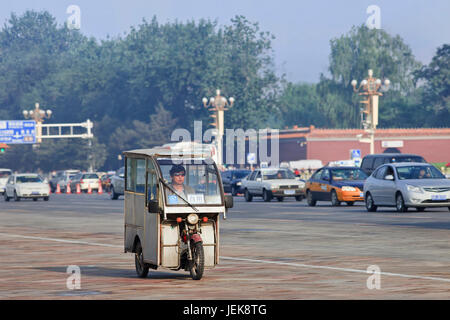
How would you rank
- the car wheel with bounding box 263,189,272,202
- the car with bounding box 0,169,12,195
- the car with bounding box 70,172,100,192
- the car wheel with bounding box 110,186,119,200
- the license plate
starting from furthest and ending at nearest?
1. the car with bounding box 70,172,100,192
2. the car with bounding box 0,169,12,195
3. the car wheel with bounding box 110,186,119,200
4. the car wheel with bounding box 263,189,272,202
5. the license plate

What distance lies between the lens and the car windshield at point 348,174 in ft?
128

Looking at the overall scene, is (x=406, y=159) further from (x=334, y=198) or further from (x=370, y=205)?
(x=370, y=205)

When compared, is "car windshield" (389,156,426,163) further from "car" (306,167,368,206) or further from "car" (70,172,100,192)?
"car" (70,172,100,192)

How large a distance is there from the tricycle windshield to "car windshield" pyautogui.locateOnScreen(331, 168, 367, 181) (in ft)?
83.3

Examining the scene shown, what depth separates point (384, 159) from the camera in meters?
42.2

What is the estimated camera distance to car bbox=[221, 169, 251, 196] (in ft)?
185

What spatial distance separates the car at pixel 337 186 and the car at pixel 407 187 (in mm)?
4594

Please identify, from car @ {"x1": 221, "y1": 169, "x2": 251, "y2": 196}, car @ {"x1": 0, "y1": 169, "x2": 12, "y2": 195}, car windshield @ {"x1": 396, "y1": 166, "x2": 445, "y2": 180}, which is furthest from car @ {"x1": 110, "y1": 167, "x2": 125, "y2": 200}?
car windshield @ {"x1": 396, "y1": 166, "x2": 445, "y2": 180}

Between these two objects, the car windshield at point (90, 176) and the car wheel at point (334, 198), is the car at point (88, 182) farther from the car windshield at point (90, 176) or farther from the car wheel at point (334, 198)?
the car wheel at point (334, 198)

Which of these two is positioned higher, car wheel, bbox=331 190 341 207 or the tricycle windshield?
the tricycle windshield

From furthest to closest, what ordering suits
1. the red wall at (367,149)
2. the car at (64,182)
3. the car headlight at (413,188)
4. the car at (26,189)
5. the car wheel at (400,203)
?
the red wall at (367,149)
the car at (64,182)
the car at (26,189)
the car wheel at (400,203)
the car headlight at (413,188)

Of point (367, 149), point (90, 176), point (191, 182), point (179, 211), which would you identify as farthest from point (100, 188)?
point (179, 211)

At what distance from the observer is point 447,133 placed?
98500 mm

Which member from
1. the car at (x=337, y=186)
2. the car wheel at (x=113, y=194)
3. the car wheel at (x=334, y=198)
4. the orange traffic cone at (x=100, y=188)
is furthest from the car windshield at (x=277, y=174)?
the orange traffic cone at (x=100, y=188)
